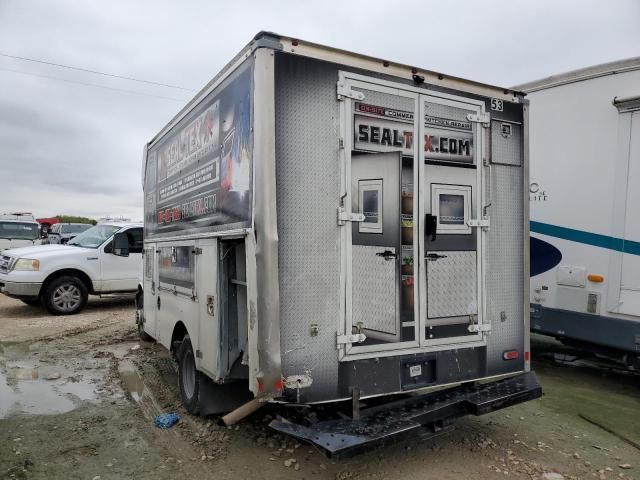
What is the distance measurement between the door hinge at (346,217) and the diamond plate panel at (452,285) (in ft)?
2.44

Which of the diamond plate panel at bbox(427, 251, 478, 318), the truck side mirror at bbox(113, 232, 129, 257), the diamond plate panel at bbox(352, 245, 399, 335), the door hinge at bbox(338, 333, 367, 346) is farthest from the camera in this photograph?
the truck side mirror at bbox(113, 232, 129, 257)

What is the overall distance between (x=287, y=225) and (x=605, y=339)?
4184mm

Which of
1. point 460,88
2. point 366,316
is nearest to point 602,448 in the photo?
point 366,316

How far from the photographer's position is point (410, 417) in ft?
11.8

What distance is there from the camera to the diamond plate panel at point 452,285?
13.0 ft

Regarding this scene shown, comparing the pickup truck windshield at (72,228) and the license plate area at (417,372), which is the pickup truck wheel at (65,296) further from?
the pickup truck windshield at (72,228)

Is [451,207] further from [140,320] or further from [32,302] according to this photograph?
[32,302]

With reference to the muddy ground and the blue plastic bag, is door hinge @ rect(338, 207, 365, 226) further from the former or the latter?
the blue plastic bag

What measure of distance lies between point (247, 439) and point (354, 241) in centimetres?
209

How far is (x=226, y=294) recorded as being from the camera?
397 cm

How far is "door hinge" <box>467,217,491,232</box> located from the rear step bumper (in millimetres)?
1396

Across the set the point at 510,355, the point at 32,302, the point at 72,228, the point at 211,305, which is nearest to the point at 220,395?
the point at 211,305

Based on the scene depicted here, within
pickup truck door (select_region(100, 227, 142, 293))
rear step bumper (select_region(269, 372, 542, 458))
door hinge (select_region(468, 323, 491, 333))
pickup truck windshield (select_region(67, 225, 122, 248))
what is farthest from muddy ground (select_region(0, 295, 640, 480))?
pickup truck windshield (select_region(67, 225, 122, 248))

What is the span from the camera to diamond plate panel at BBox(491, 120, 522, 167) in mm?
4297
